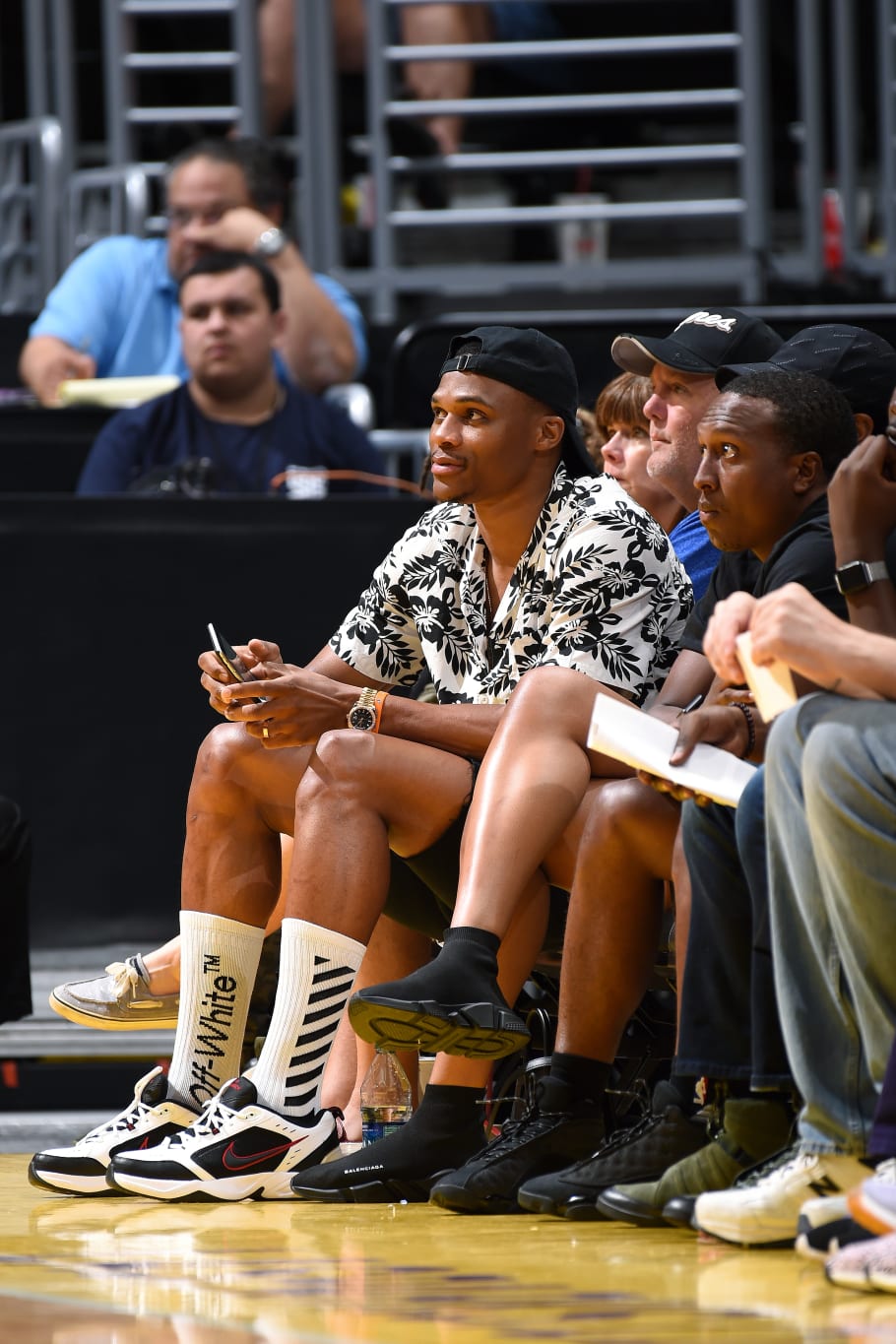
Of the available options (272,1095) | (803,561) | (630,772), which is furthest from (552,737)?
(272,1095)

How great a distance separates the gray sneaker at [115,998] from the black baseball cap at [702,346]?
1293 mm

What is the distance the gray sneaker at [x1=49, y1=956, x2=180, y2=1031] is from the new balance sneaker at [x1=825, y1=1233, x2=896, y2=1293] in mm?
1633

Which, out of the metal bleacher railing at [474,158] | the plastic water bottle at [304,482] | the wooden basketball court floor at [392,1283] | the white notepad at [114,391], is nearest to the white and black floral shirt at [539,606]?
the wooden basketball court floor at [392,1283]

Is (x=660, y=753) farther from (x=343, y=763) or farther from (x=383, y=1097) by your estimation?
(x=383, y=1097)

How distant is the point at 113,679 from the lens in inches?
202

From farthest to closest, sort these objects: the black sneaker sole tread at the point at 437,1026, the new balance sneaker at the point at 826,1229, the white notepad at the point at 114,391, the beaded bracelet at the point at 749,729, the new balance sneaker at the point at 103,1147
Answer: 1. the white notepad at the point at 114,391
2. the new balance sneaker at the point at 103,1147
3. the beaded bracelet at the point at 749,729
4. the black sneaker sole tread at the point at 437,1026
5. the new balance sneaker at the point at 826,1229

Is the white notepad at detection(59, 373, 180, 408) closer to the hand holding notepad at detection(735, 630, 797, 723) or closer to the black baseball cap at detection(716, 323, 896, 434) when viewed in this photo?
the black baseball cap at detection(716, 323, 896, 434)

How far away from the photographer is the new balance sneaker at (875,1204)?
7.77 ft

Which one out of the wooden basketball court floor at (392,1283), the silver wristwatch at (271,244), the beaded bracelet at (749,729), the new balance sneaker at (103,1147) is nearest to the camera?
the wooden basketball court floor at (392,1283)

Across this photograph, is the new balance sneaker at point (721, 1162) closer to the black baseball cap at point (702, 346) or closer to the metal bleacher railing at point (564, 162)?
the black baseball cap at point (702, 346)

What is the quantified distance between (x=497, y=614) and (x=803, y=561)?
26.7 inches

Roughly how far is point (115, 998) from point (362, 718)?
0.76 m

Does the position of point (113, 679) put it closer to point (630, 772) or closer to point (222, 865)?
point (222, 865)

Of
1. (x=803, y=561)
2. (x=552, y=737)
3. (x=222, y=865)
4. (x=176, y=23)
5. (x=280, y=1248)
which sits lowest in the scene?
(x=280, y=1248)
